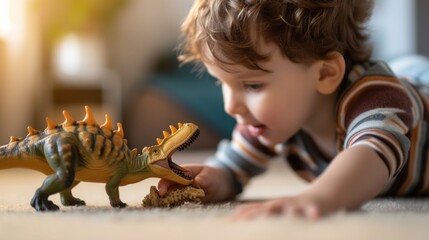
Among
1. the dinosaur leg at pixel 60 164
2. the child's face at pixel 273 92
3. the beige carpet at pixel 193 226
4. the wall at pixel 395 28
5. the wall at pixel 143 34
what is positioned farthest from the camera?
the wall at pixel 143 34

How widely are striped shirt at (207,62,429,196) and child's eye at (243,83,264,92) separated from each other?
14 centimetres

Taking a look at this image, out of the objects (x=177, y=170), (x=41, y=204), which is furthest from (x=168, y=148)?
(x=41, y=204)

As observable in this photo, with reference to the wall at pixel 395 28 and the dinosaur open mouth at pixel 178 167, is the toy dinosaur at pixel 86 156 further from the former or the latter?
the wall at pixel 395 28

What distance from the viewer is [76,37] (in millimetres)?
3143

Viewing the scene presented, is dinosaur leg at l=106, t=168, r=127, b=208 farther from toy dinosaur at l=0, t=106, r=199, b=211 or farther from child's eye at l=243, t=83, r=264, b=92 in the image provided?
child's eye at l=243, t=83, r=264, b=92

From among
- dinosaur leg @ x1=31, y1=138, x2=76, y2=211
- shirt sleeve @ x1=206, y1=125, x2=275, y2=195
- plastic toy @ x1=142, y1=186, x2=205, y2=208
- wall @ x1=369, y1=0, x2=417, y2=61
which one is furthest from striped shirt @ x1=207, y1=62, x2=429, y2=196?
wall @ x1=369, y1=0, x2=417, y2=61

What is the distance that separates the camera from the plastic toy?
81 cm

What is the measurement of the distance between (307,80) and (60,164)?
17.9 inches

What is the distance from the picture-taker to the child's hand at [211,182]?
97 centimetres

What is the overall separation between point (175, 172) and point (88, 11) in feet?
8.34

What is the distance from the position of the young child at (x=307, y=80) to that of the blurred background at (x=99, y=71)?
1421 millimetres

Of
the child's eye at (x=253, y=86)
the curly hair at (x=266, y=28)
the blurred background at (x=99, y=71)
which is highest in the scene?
the curly hair at (x=266, y=28)

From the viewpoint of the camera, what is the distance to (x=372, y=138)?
Answer: 799 mm

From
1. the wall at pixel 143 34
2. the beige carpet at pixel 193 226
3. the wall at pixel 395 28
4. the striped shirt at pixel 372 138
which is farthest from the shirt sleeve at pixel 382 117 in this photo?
the wall at pixel 143 34
